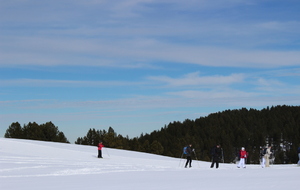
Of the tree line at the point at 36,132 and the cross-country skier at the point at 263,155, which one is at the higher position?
the tree line at the point at 36,132

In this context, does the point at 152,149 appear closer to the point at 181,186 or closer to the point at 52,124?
the point at 52,124

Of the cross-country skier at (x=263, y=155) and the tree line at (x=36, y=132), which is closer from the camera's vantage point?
the cross-country skier at (x=263, y=155)

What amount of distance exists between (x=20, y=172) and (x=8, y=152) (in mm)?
17502

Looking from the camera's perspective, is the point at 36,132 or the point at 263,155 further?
the point at 36,132

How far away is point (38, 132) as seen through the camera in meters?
121

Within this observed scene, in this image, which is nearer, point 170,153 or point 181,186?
point 181,186

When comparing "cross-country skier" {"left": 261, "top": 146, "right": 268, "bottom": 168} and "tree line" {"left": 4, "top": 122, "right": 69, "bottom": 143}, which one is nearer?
"cross-country skier" {"left": 261, "top": 146, "right": 268, "bottom": 168}

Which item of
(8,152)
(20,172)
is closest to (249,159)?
(8,152)

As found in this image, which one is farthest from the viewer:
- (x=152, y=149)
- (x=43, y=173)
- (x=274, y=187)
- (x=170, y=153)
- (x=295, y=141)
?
(x=295, y=141)

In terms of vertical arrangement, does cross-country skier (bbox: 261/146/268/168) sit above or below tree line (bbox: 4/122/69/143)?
below

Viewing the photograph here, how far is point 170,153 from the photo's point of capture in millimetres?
159125

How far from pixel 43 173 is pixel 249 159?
14494 centimetres

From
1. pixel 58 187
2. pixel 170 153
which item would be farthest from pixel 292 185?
pixel 170 153

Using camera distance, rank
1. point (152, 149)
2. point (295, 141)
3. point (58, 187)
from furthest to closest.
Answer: point (295, 141)
point (152, 149)
point (58, 187)
